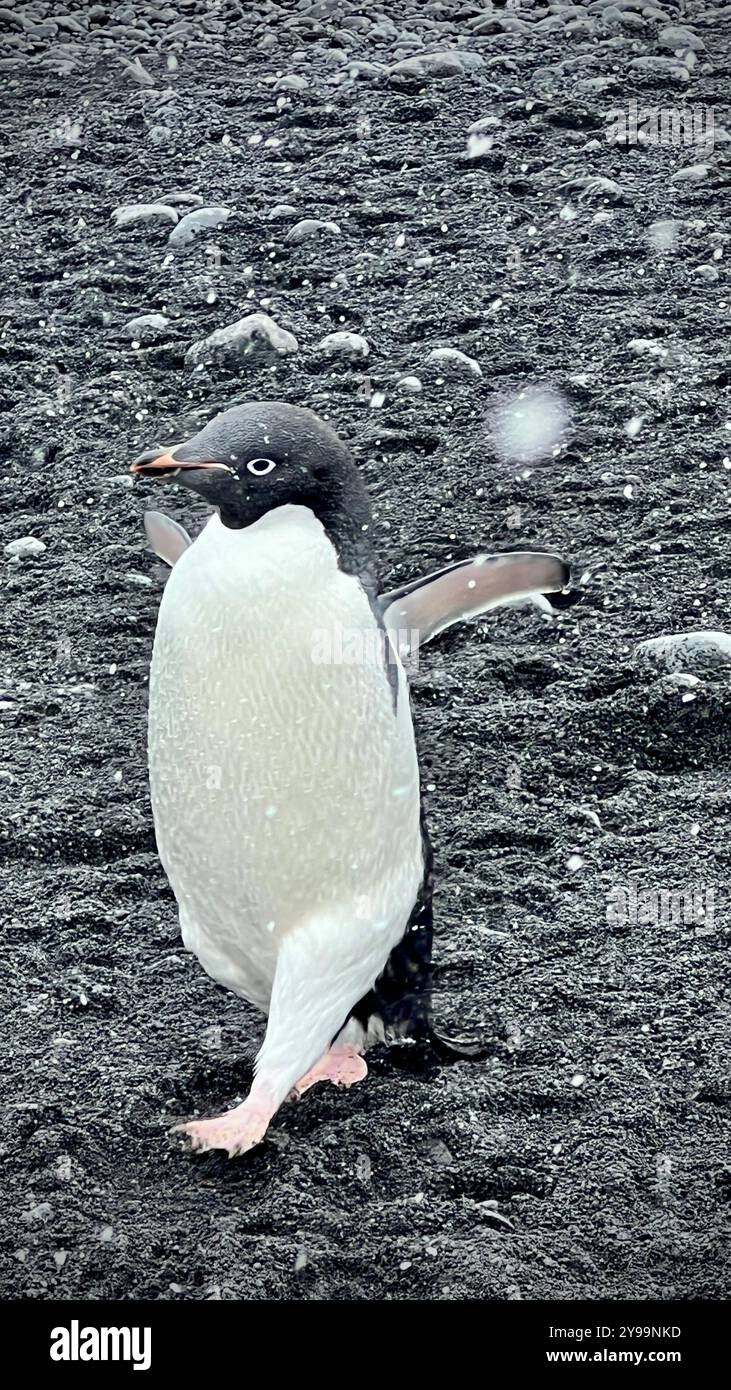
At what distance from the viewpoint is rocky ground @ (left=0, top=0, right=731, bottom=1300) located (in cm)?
90

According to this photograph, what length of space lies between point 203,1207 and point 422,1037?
0.58 feet

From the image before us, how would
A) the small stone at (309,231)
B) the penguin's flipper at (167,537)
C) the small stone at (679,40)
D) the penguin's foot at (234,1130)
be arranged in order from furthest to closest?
1. the small stone at (679,40)
2. the small stone at (309,231)
3. the penguin's flipper at (167,537)
4. the penguin's foot at (234,1130)

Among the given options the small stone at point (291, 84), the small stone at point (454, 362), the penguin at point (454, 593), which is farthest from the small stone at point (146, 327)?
the penguin at point (454, 593)

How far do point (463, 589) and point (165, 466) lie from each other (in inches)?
8.4

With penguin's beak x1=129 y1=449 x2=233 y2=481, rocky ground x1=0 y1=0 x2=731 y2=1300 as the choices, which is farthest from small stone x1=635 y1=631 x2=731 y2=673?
penguin's beak x1=129 y1=449 x2=233 y2=481

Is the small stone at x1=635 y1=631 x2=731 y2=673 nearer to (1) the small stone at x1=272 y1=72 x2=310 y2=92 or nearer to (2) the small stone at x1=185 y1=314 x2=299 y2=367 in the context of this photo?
(2) the small stone at x1=185 y1=314 x2=299 y2=367

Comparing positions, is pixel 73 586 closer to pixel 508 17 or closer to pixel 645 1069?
pixel 645 1069

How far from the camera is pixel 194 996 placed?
1.04m

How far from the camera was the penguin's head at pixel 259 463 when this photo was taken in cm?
86

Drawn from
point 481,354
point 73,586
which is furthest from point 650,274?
point 73,586

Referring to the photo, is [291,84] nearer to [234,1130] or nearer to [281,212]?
[281,212]

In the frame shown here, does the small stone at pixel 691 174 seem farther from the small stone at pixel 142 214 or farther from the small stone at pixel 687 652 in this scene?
the small stone at pixel 687 652

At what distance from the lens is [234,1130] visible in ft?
2.70

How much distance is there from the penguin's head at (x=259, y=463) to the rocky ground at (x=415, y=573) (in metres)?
0.36
